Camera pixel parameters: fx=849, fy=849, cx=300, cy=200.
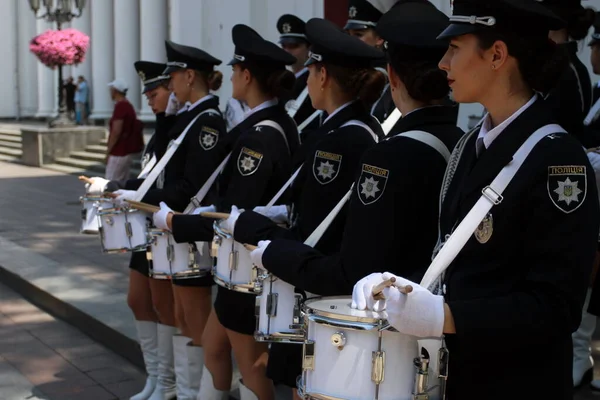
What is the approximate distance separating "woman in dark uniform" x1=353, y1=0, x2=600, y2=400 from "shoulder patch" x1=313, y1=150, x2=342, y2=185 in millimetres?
798

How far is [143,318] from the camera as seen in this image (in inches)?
193

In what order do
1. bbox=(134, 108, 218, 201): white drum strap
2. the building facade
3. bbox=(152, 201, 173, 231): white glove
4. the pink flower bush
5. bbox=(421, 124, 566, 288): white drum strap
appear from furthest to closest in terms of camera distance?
the pink flower bush → the building facade → bbox=(134, 108, 218, 201): white drum strap → bbox=(152, 201, 173, 231): white glove → bbox=(421, 124, 566, 288): white drum strap

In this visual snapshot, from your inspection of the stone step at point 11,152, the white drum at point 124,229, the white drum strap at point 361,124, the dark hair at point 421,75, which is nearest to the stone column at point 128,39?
the stone step at point 11,152

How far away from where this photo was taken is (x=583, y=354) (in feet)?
14.8

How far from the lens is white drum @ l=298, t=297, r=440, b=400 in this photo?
6.57ft

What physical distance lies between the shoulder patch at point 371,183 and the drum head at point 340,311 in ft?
0.95

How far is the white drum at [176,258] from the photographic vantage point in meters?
4.11

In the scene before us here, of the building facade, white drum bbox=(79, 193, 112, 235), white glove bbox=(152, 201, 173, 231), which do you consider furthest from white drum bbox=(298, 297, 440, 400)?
the building facade

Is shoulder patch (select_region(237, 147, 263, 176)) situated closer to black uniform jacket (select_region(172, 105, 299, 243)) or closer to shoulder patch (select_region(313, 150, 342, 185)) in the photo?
black uniform jacket (select_region(172, 105, 299, 243))

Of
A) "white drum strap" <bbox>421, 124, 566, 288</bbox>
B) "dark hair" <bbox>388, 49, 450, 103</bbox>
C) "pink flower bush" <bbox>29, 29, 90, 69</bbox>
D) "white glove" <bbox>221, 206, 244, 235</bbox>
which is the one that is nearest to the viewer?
"white drum strap" <bbox>421, 124, 566, 288</bbox>

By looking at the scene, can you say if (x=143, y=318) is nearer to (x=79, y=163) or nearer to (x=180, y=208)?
(x=180, y=208)

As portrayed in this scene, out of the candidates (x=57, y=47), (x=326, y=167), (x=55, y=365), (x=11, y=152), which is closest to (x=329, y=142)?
(x=326, y=167)

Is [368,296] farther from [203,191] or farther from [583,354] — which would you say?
[583,354]

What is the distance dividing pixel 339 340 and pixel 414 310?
27 cm
